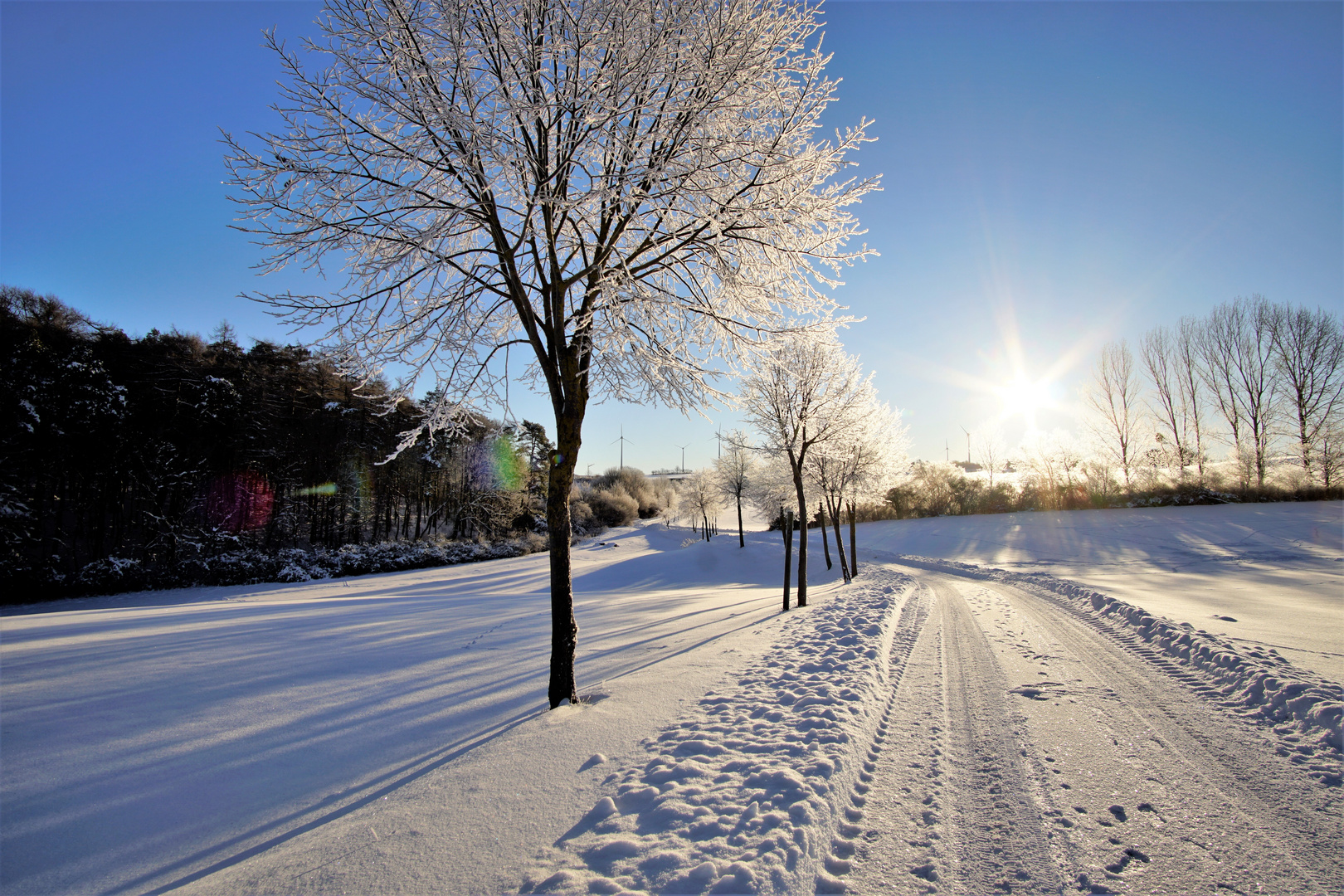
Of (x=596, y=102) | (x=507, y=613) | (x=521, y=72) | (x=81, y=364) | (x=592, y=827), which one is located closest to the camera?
(x=592, y=827)

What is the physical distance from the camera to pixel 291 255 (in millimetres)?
4453

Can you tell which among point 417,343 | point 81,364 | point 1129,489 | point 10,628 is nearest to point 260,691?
point 417,343

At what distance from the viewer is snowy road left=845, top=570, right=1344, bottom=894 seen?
2.35m

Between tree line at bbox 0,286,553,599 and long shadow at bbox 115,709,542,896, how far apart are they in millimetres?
7702

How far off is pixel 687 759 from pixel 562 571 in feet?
6.78

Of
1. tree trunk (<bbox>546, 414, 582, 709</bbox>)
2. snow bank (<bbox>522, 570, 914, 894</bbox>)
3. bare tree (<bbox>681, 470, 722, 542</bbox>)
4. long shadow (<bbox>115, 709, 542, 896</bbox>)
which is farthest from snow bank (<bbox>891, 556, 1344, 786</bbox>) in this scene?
bare tree (<bbox>681, 470, 722, 542</bbox>)

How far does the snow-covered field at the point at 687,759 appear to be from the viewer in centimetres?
240

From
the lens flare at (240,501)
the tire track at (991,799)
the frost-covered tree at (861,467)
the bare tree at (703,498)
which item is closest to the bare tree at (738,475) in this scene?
the bare tree at (703,498)

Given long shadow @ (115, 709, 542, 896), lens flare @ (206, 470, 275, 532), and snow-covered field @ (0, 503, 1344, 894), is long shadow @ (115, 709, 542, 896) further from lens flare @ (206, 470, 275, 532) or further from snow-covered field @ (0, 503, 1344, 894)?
lens flare @ (206, 470, 275, 532)

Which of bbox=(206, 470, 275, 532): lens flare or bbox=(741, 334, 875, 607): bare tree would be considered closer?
bbox=(741, 334, 875, 607): bare tree

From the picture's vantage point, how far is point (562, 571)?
475 cm

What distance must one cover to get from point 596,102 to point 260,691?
669cm

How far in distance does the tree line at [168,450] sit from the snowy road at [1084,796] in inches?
399

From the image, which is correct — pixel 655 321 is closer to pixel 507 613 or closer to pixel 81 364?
pixel 507 613
